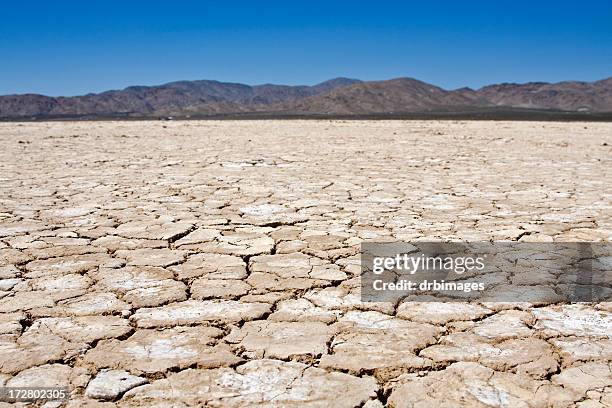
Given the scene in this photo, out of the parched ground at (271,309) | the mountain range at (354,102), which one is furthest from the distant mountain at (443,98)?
the parched ground at (271,309)

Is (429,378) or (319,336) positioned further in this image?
(319,336)

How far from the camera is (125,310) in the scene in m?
1.91

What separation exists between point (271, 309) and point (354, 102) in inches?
2829

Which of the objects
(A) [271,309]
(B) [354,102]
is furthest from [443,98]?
(A) [271,309]

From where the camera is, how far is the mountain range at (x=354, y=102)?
68000 millimetres

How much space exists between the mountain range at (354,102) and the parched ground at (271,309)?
149 feet

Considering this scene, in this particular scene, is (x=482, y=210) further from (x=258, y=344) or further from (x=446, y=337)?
(x=258, y=344)

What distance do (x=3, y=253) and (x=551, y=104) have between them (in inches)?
4061

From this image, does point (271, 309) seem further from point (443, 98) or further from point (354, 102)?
point (443, 98)

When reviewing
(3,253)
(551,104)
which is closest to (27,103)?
(551,104)

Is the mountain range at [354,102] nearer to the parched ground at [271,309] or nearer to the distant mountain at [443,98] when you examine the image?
the distant mountain at [443,98]

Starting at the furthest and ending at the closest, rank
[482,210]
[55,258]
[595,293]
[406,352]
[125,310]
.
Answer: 1. [482,210]
2. [55,258]
3. [595,293]
4. [125,310]
5. [406,352]

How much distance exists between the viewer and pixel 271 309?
1934 millimetres

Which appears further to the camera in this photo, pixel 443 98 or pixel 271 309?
pixel 443 98
